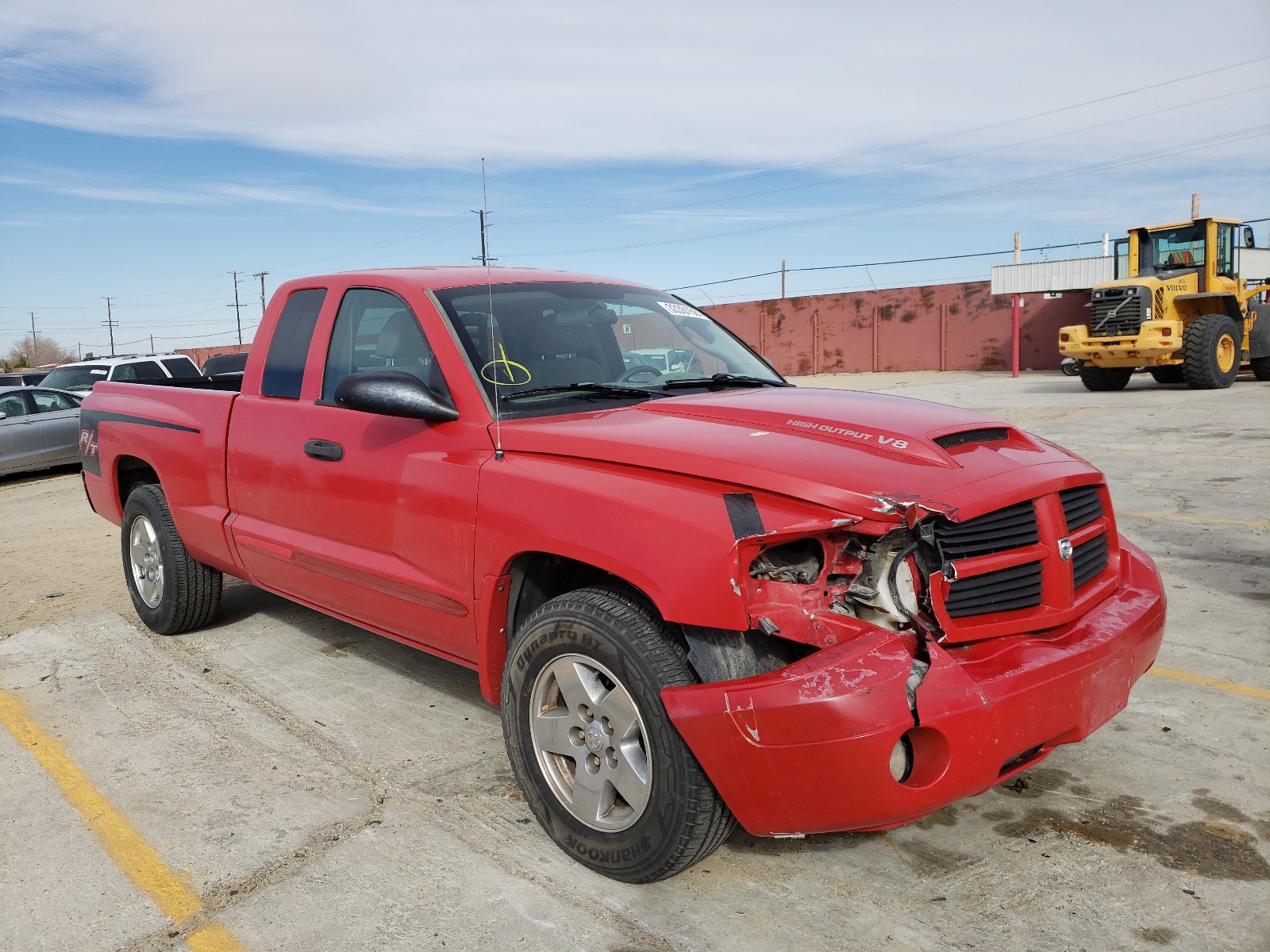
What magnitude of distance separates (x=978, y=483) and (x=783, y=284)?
56.7 metres

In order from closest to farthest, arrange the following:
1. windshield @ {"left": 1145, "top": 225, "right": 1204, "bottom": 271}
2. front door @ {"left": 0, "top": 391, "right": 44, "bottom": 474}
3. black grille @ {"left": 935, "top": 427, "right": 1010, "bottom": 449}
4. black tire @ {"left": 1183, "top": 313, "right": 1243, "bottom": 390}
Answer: black grille @ {"left": 935, "top": 427, "right": 1010, "bottom": 449} < front door @ {"left": 0, "top": 391, "right": 44, "bottom": 474} < black tire @ {"left": 1183, "top": 313, "right": 1243, "bottom": 390} < windshield @ {"left": 1145, "top": 225, "right": 1204, "bottom": 271}

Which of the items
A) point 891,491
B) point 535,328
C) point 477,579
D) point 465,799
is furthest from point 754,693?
point 535,328

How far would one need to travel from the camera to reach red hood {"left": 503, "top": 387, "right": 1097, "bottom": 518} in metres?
2.52

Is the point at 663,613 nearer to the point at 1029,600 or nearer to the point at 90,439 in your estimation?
the point at 1029,600

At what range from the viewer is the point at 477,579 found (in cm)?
320

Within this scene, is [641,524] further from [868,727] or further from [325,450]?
[325,450]

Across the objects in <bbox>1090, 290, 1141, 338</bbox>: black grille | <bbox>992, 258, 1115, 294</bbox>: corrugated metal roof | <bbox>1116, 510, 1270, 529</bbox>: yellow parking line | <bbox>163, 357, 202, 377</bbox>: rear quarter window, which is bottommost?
<bbox>1116, 510, 1270, 529</bbox>: yellow parking line

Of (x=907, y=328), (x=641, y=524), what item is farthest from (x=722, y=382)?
(x=907, y=328)

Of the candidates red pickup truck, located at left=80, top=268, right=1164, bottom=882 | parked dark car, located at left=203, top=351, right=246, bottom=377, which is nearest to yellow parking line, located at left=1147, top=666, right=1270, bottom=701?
red pickup truck, located at left=80, top=268, right=1164, bottom=882

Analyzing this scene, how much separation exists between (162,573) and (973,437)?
14.0 feet

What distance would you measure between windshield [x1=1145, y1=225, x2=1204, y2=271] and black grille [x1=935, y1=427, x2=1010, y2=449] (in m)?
17.5

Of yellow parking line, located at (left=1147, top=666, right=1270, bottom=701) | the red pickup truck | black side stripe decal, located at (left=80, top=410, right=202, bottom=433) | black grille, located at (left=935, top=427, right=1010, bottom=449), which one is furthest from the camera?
black side stripe decal, located at (left=80, top=410, right=202, bottom=433)

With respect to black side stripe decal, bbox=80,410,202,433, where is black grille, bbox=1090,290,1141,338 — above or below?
above

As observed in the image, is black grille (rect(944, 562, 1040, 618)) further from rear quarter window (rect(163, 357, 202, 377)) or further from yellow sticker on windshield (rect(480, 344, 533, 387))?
rear quarter window (rect(163, 357, 202, 377))
